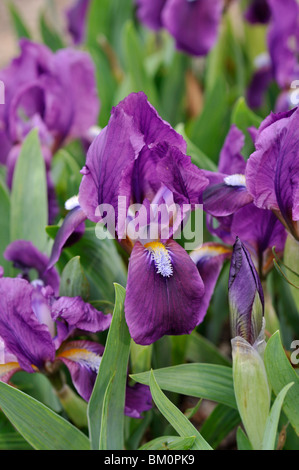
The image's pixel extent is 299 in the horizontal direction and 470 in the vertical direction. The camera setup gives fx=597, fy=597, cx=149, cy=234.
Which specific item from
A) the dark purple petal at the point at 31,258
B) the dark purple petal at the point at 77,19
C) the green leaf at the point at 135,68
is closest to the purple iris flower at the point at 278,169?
the dark purple petal at the point at 31,258

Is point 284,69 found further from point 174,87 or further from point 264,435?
point 264,435

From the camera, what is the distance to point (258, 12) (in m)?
1.93

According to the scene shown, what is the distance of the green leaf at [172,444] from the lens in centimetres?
80

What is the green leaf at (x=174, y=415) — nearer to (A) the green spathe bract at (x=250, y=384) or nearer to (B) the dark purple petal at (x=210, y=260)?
(A) the green spathe bract at (x=250, y=384)

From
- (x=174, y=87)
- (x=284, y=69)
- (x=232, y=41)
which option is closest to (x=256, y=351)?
(x=284, y=69)

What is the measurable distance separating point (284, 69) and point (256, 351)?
3.19 feet

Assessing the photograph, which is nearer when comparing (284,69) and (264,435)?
(264,435)

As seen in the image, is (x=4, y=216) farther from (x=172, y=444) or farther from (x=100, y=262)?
(x=172, y=444)

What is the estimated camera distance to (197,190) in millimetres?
828

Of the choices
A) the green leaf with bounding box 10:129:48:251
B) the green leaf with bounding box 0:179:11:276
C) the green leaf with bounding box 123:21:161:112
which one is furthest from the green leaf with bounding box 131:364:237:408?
the green leaf with bounding box 123:21:161:112

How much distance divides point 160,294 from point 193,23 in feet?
3.78

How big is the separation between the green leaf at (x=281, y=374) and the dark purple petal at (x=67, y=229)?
1.07 ft

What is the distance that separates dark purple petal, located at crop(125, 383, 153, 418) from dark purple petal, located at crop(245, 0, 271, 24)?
4.63 feet

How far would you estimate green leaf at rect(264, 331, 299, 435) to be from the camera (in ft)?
2.56
